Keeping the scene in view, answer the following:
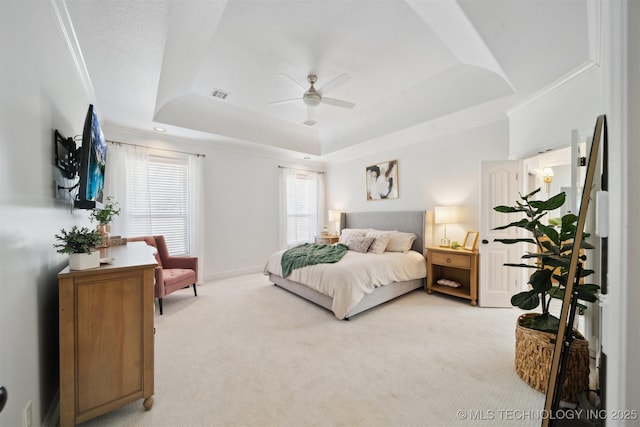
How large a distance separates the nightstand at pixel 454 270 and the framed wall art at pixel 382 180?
1.49 m

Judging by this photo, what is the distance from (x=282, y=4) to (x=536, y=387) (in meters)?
3.50

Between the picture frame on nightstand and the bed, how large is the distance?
25.1 inches

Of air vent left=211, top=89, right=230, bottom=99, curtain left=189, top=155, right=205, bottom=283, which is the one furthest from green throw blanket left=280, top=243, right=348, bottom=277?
air vent left=211, top=89, right=230, bottom=99

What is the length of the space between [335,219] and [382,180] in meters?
1.47

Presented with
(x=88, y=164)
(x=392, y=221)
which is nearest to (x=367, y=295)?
(x=392, y=221)

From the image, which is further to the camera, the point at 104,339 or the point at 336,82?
the point at 336,82

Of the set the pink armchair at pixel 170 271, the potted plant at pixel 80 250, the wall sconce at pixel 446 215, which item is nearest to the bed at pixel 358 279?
the wall sconce at pixel 446 215

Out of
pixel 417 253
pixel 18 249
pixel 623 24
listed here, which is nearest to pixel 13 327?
pixel 18 249

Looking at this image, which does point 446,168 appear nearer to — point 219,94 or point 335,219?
point 335,219

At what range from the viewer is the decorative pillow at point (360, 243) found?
4.17 m

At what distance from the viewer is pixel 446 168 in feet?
13.4

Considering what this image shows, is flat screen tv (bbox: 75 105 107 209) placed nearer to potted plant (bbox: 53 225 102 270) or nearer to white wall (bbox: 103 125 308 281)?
potted plant (bbox: 53 225 102 270)

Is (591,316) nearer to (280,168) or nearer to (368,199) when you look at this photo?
(368,199)

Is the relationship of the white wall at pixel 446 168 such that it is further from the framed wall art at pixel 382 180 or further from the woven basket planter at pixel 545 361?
the woven basket planter at pixel 545 361
